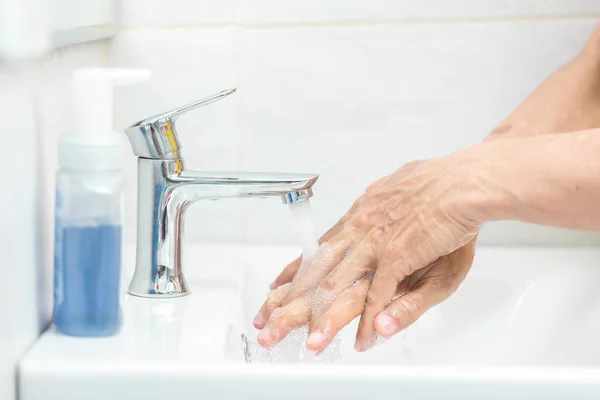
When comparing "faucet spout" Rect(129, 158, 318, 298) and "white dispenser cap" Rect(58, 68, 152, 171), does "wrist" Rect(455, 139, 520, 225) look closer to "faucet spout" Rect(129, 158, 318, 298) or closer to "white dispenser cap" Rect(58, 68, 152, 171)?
"faucet spout" Rect(129, 158, 318, 298)

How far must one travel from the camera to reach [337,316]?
2.19 feet

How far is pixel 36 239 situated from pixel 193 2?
0.45 metres

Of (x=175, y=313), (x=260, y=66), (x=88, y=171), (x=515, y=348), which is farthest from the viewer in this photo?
(x=260, y=66)

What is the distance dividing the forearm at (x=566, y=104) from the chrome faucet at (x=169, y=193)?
293mm

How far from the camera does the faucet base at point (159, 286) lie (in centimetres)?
74

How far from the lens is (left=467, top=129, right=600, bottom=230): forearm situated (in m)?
0.59

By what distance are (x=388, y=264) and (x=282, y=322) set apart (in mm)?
105

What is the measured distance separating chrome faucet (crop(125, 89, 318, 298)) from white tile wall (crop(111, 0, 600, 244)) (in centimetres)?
25

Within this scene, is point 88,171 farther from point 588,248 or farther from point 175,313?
point 588,248

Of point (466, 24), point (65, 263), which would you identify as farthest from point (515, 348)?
point (65, 263)

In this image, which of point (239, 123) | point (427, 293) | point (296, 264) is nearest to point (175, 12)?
point (239, 123)

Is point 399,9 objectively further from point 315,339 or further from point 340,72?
point 315,339

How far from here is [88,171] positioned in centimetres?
57

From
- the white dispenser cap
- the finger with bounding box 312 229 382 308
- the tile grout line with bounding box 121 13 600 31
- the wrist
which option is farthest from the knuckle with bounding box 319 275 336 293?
the tile grout line with bounding box 121 13 600 31
